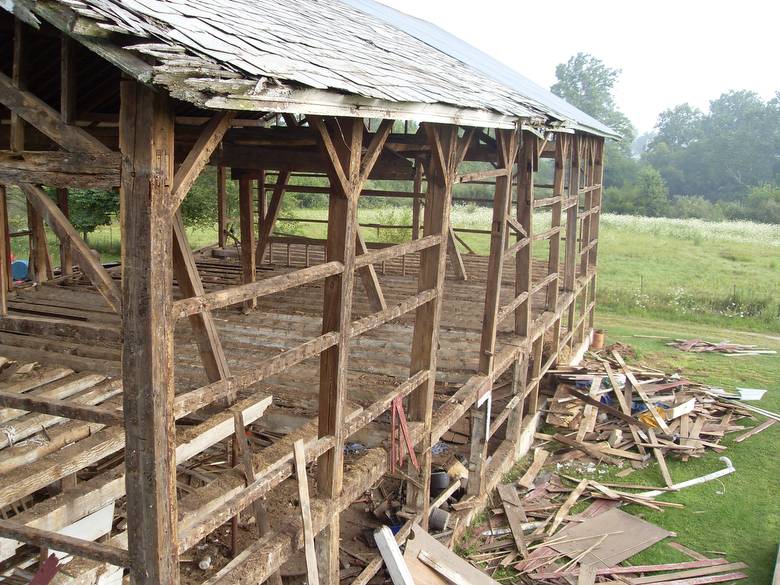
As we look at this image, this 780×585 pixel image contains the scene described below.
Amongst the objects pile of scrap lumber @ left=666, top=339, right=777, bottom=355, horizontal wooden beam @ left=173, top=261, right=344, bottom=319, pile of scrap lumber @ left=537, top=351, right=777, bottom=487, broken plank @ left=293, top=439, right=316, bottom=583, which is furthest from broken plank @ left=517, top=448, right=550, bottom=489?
pile of scrap lumber @ left=666, top=339, right=777, bottom=355

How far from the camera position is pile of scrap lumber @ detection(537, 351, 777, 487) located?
11.2 meters

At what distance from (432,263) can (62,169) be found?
147 inches

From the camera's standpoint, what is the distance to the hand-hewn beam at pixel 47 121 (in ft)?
9.78

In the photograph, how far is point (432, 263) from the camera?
6254 mm

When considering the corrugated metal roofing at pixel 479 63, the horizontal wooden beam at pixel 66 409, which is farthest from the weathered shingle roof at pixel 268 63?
the corrugated metal roofing at pixel 479 63

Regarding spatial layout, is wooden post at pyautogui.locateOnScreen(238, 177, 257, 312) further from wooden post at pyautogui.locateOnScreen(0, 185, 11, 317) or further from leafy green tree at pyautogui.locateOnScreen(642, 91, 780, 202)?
leafy green tree at pyautogui.locateOnScreen(642, 91, 780, 202)

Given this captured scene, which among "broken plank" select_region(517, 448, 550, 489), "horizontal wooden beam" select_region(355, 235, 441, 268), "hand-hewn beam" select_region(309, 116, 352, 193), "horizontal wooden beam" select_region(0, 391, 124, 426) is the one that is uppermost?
"hand-hewn beam" select_region(309, 116, 352, 193)

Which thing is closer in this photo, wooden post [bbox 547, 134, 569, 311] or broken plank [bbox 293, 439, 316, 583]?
broken plank [bbox 293, 439, 316, 583]

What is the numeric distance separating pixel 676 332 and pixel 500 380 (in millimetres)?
10407

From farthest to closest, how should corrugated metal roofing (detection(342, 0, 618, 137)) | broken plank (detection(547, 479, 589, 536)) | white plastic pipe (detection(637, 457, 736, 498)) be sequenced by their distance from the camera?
corrugated metal roofing (detection(342, 0, 618, 137)) < white plastic pipe (detection(637, 457, 736, 498)) < broken plank (detection(547, 479, 589, 536))

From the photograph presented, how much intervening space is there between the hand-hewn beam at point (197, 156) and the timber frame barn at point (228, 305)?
0.03 feet

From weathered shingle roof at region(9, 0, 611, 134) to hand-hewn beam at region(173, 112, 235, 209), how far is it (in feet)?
0.87

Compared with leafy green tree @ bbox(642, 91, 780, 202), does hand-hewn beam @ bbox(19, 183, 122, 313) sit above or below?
below

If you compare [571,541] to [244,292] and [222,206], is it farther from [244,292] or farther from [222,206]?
[222,206]
